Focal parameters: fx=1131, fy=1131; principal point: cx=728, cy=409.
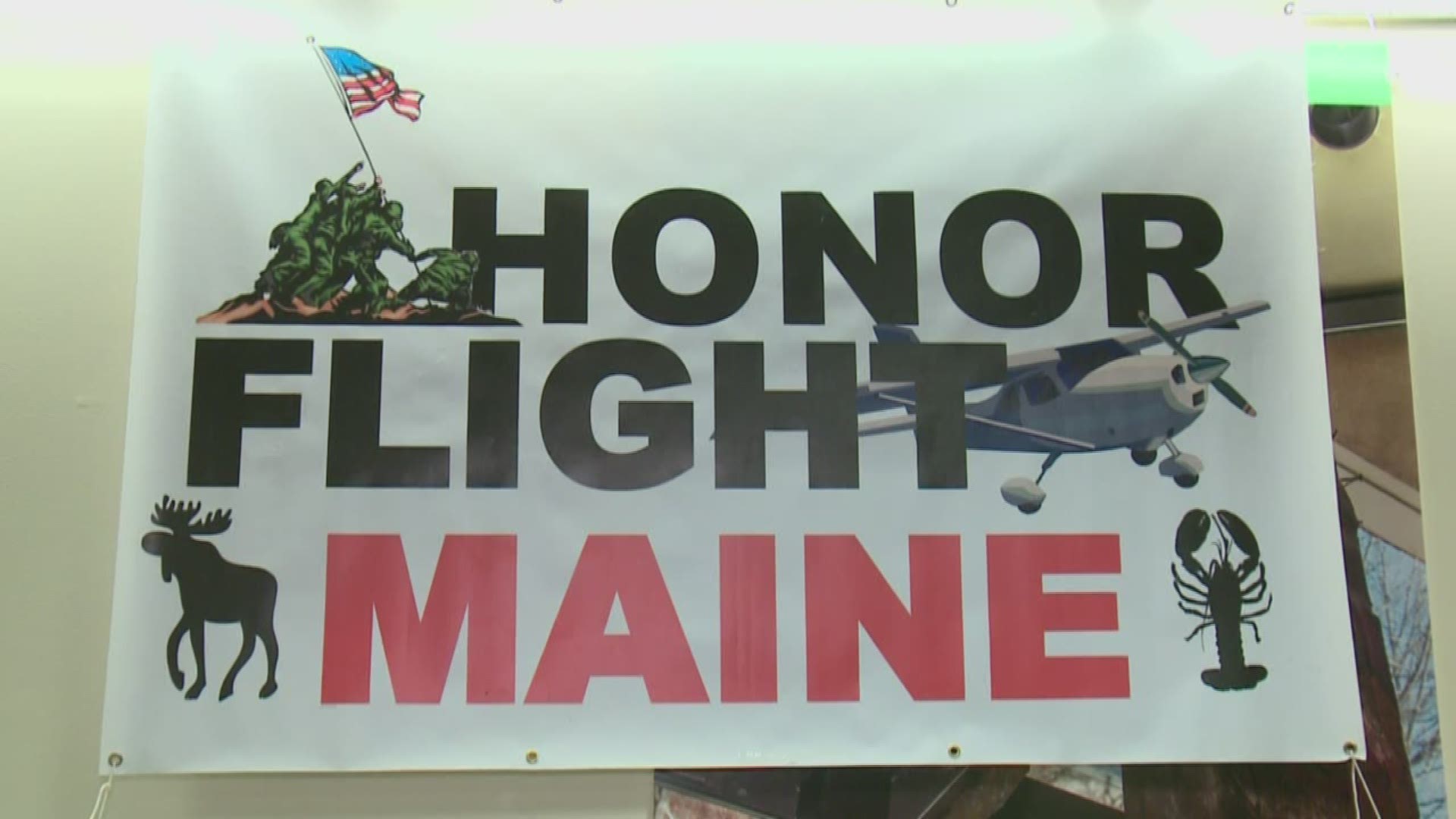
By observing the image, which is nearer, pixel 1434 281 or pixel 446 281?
pixel 446 281

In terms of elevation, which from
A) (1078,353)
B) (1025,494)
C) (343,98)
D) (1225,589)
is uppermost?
(343,98)

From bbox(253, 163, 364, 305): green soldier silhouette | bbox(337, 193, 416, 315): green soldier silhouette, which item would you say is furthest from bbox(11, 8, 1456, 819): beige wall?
bbox(337, 193, 416, 315): green soldier silhouette

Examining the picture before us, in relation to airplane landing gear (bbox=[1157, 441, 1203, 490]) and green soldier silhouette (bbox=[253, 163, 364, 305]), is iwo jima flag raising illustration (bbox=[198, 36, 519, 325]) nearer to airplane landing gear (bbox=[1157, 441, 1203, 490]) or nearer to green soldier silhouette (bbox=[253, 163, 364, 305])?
green soldier silhouette (bbox=[253, 163, 364, 305])

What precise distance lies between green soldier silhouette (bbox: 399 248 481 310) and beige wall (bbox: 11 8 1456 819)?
45 cm

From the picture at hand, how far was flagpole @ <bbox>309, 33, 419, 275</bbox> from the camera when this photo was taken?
170 cm

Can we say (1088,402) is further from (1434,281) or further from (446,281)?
(446,281)

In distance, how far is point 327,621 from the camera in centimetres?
160

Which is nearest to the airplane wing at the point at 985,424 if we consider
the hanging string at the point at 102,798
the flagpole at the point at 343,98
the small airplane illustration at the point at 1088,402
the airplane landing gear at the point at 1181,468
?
the small airplane illustration at the point at 1088,402

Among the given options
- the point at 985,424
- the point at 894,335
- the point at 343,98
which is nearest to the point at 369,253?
the point at 343,98

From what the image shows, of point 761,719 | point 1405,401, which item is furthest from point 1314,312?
point 761,719

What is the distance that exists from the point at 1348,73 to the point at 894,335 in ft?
2.79

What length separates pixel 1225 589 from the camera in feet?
5.41

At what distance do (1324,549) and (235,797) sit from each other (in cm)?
163

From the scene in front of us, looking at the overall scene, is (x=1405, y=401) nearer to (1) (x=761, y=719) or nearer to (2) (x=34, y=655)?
(1) (x=761, y=719)
